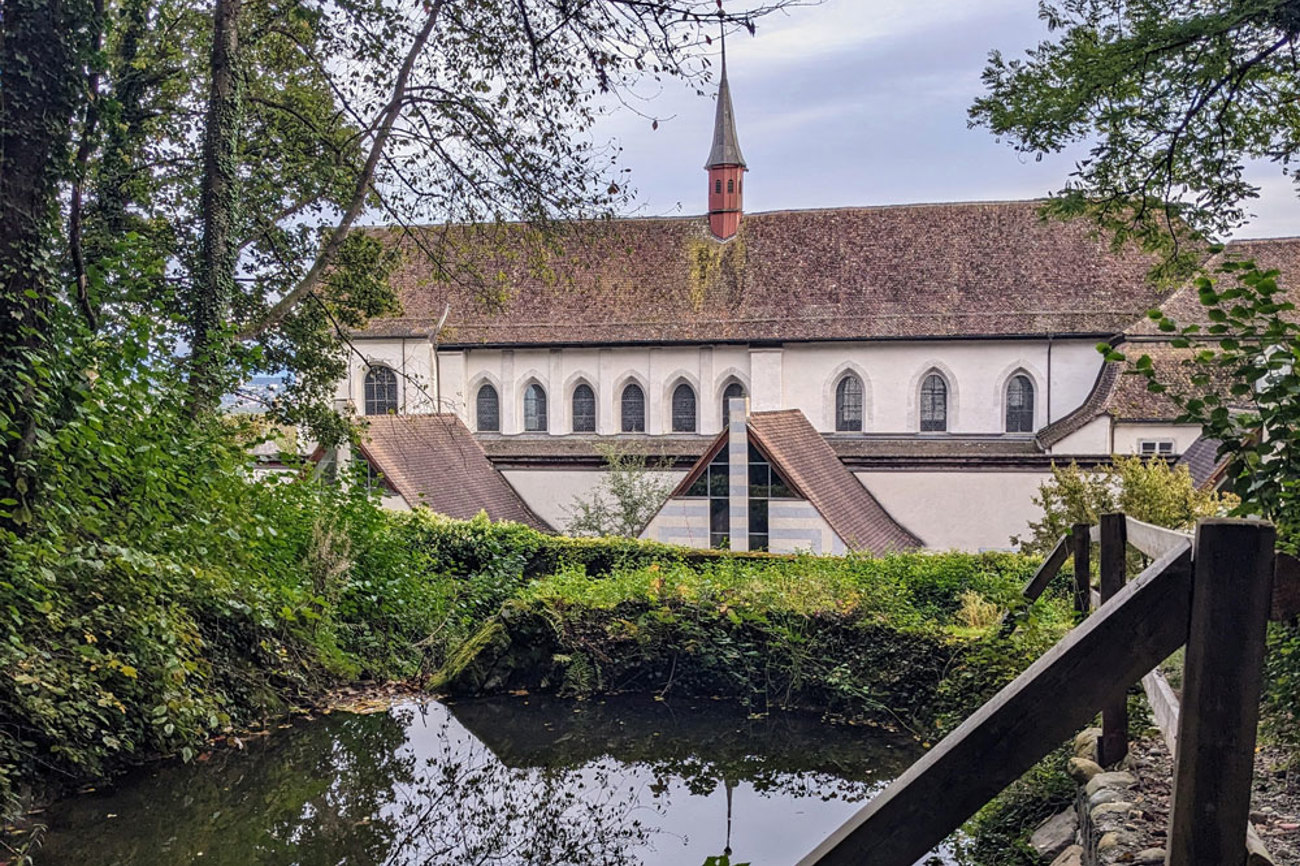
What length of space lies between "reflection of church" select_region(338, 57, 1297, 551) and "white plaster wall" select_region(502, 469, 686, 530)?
2.4 inches

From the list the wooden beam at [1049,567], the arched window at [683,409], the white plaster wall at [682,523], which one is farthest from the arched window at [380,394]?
the wooden beam at [1049,567]

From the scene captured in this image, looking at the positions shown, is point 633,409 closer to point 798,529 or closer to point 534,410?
point 534,410

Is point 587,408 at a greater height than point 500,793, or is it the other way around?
point 587,408

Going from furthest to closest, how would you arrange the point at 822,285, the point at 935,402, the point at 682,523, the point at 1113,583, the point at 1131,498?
the point at 822,285 < the point at 935,402 < the point at 682,523 < the point at 1131,498 < the point at 1113,583

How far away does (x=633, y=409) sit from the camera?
2969cm

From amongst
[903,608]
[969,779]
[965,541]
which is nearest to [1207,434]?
[969,779]

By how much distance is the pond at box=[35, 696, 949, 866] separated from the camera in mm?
5223

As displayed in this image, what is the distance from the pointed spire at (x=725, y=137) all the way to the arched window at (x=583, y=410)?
28.4 feet

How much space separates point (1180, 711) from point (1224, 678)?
10 cm

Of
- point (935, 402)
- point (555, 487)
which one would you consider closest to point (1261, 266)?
point (935, 402)

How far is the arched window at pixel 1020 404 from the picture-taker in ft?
→ 88.8

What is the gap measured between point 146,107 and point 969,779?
11.9 metres

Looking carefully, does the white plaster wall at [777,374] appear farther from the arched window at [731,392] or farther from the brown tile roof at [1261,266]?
the brown tile roof at [1261,266]

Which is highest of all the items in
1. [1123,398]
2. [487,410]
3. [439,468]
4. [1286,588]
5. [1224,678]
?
[1123,398]
